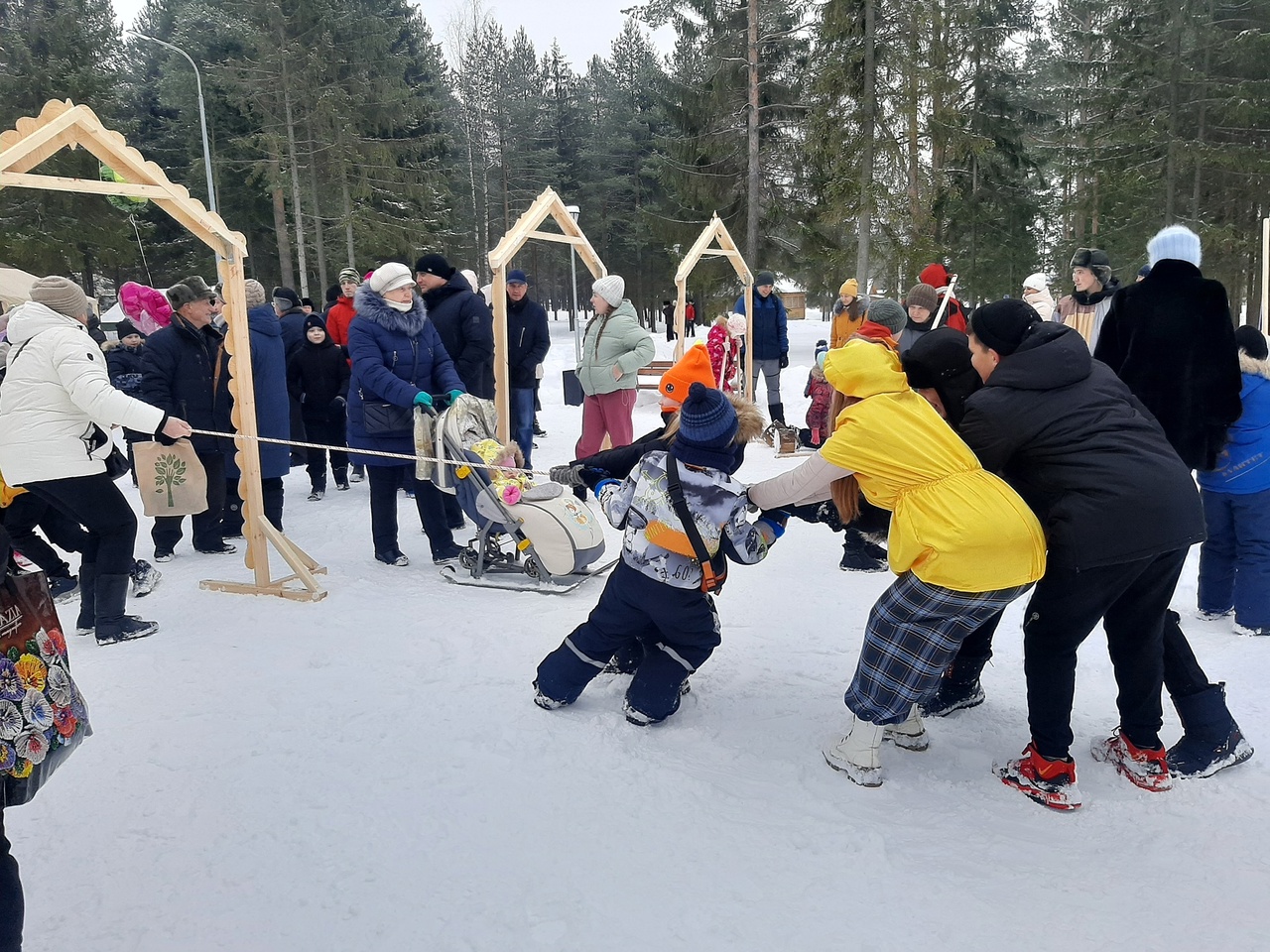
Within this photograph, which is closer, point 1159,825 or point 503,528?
point 1159,825

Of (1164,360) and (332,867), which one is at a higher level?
(1164,360)

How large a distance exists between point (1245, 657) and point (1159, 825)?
1.65 m

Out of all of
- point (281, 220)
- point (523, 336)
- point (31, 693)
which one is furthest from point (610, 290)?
point (281, 220)

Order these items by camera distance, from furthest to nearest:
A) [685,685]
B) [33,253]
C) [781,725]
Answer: [33,253] < [685,685] < [781,725]

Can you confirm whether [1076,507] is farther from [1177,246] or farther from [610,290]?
[610,290]

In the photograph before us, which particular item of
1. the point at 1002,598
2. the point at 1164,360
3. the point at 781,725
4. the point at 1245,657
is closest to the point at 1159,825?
the point at 1002,598

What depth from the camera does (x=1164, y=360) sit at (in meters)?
3.96

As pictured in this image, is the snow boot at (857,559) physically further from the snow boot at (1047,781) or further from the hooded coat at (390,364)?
the hooded coat at (390,364)

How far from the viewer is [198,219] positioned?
4879mm

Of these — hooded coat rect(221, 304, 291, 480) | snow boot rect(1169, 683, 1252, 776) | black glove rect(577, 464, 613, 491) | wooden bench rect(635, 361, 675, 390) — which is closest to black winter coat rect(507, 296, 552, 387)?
hooded coat rect(221, 304, 291, 480)

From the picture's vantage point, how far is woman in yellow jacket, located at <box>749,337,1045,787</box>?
2803 mm

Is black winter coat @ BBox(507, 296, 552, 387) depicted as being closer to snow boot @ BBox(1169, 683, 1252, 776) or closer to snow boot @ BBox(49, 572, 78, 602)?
snow boot @ BBox(49, 572, 78, 602)

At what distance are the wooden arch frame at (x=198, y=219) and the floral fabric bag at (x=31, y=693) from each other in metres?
2.70

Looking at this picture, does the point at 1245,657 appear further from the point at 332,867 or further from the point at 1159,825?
the point at 332,867
